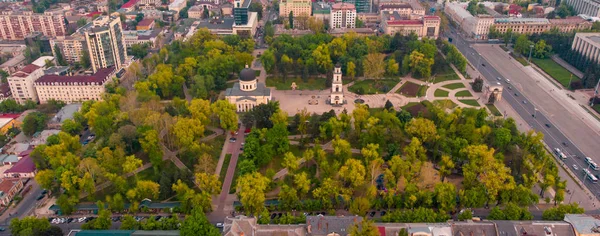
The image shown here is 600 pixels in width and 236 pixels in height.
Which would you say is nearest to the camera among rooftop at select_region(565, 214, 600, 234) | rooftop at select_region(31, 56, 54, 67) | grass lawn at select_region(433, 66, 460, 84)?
rooftop at select_region(565, 214, 600, 234)

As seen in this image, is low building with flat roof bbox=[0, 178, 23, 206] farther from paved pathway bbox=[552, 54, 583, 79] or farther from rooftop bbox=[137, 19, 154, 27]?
paved pathway bbox=[552, 54, 583, 79]

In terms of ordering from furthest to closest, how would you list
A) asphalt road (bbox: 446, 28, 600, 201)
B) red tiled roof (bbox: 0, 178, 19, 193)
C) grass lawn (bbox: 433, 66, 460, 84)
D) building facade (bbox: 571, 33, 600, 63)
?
grass lawn (bbox: 433, 66, 460, 84), building facade (bbox: 571, 33, 600, 63), asphalt road (bbox: 446, 28, 600, 201), red tiled roof (bbox: 0, 178, 19, 193)

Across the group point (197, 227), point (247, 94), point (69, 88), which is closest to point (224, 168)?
point (197, 227)

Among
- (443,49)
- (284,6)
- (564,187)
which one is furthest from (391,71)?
(284,6)

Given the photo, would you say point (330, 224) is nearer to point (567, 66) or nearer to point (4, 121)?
point (4, 121)

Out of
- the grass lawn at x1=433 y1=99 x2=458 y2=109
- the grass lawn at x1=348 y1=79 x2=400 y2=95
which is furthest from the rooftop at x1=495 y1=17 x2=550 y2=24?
the grass lawn at x1=433 y1=99 x2=458 y2=109

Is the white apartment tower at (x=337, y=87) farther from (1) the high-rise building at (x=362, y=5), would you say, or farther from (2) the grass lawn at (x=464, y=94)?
(1) the high-rise building at (x=362, y=5)

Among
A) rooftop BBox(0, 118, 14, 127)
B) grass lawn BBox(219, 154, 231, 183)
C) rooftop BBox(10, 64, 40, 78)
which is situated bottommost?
grass lawn BBox(219, 154, 231, 183)

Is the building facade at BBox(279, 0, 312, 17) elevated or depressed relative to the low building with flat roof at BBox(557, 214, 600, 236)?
elevated
